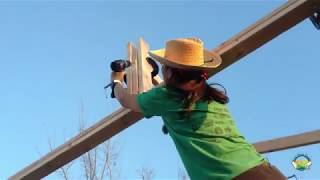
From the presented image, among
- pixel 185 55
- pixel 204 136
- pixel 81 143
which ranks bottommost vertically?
pixel 204 136

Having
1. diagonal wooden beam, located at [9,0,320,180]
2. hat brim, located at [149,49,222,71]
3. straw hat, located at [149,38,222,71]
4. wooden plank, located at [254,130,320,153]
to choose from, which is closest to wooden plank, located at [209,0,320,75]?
diagonal wooden beam, located at [9,0,320,180]

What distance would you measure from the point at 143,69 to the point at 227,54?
41cm

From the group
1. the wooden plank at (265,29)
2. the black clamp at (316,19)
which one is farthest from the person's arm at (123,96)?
the black clamp at (316,19)

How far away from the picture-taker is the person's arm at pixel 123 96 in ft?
8.22

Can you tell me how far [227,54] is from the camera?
2.86 meters

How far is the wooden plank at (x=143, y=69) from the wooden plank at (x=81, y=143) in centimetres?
18

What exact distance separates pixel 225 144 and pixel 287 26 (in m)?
0.80

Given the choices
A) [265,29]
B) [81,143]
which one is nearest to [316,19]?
[265,29]

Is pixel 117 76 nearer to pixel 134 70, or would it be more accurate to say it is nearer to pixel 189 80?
pixel 134 70

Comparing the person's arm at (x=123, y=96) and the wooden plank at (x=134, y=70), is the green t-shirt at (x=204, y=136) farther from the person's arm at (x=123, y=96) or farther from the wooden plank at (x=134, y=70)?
the wooden plank at (x=134, y=70)

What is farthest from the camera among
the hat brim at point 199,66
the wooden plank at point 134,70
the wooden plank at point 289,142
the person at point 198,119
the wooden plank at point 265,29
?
the wooden plank at point 289,142

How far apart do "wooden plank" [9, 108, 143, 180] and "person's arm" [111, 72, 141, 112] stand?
224mm

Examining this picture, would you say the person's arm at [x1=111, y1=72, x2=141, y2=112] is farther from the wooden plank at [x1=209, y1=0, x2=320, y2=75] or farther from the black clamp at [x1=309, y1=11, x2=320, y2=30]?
the black clamp at [x1=309, y1=11, x2=320, y2=30]

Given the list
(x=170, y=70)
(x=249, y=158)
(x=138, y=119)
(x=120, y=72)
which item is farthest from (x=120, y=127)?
(x=249, y=158)
